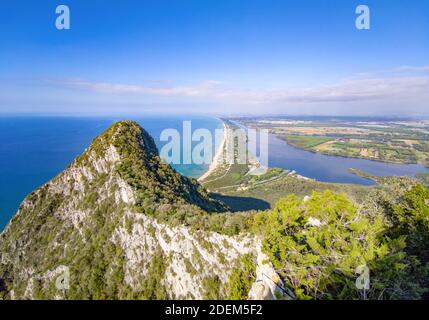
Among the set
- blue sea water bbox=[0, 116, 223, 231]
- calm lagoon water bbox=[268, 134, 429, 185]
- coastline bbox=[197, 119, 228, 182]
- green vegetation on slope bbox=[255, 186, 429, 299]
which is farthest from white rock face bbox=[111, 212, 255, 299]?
calm lagoon water bbox=[268, 134, 429, 185]

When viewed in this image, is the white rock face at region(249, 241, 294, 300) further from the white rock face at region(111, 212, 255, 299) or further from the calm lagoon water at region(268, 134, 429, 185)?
the calm lagoon water at region(268, 134, 429, 185)

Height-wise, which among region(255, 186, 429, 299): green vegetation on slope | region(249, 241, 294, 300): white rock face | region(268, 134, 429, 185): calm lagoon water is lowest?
region(268, 134, 429, 185): calm lagoon water

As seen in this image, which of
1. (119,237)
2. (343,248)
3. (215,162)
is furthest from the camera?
(215,162)

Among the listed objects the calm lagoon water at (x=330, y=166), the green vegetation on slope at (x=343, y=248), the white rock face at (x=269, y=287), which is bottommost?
the calm lagoon water at (x=330, y=166)

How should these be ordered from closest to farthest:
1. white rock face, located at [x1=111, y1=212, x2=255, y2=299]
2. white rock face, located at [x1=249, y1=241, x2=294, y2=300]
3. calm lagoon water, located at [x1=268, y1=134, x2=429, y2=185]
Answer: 1. white rock face, located at [x1=249, y1=241, x2=294, y2=300]
2. white rock face, located at [x1=111, y1=212, x2=255, y2=299]
3. calm lagoon water, located at [x1=268, y1=134, x2=429, y2=185]

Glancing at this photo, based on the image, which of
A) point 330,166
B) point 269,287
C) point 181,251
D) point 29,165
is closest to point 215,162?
point 330,166

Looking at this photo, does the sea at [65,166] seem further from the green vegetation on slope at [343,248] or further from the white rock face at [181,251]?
the green vegetation on slope at [343,248]

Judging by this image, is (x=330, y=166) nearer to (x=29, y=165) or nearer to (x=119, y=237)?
(x=119, y=237)

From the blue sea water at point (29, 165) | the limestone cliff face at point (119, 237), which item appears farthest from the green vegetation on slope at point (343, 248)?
the blue sea water at point (29, 165)
